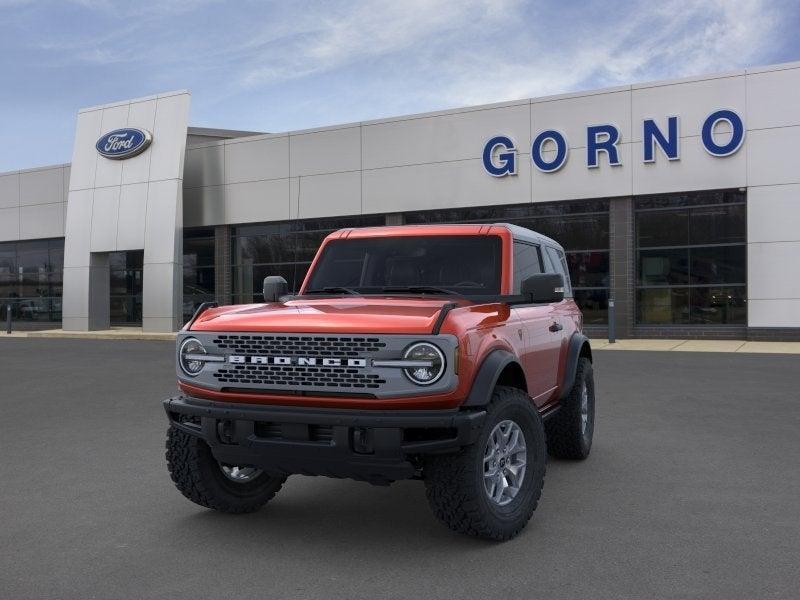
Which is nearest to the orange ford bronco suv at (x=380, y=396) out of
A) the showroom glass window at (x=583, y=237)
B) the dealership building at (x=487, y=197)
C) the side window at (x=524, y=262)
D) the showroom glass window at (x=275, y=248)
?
the side window at (x=524, y=262)

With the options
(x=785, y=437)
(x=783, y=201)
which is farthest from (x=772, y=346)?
(x=785, y=437)

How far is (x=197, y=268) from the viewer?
2991 cm

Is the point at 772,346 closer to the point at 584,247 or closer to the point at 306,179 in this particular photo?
the point at 584,247

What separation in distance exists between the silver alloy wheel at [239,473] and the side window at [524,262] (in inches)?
86.2

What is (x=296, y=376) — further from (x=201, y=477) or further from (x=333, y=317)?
(x=201, y=477)

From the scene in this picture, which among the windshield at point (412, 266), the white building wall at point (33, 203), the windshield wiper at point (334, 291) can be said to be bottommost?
the windshield wiper at point (334, 291)

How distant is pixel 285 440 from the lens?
4027mm

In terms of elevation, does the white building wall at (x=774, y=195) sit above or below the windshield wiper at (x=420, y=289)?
above

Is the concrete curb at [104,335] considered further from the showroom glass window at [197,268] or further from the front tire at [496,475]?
the front tire at [496,475]

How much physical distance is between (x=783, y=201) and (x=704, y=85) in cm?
380

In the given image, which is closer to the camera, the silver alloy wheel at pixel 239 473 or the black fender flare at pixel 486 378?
the black fender flare at pixel 486 378

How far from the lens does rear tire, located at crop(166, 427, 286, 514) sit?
15.3 feet

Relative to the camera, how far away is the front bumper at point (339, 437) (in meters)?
3.84

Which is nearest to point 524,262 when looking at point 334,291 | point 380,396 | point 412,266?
point 412,266
